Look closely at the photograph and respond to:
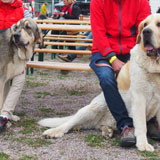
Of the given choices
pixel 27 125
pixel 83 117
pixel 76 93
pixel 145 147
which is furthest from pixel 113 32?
pixel 76 93

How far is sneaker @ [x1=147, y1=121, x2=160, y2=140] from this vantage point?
3.24 metres

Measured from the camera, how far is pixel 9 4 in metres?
4.12

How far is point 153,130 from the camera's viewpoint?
3.31m

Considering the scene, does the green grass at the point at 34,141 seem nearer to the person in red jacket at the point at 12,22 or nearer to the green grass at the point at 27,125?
the green grass at the point at 27,125

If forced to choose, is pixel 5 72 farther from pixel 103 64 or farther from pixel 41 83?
pixel 41 83

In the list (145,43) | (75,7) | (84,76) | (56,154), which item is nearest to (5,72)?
(56,154)

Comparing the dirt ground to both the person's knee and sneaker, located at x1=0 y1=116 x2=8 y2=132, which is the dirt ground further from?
the person's knee

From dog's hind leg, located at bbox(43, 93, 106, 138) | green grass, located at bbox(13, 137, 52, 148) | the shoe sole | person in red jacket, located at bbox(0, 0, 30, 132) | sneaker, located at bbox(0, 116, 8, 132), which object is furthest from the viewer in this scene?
person in red jacket, located at bbox(0, 0, 30, 132)

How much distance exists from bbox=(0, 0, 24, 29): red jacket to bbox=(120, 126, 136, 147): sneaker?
2148 mm

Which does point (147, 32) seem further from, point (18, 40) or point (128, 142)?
point (18, 40)

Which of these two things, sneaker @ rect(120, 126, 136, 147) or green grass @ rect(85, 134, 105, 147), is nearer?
sneaker @ rect(120, 126, 136, 147)

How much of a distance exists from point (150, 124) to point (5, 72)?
178 cm

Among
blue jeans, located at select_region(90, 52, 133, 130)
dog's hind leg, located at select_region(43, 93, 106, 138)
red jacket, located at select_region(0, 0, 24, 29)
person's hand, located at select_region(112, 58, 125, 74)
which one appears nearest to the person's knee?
blue jeans, located at select_region(90, 52, 133, 130)

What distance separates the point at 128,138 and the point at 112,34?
1199 mm
